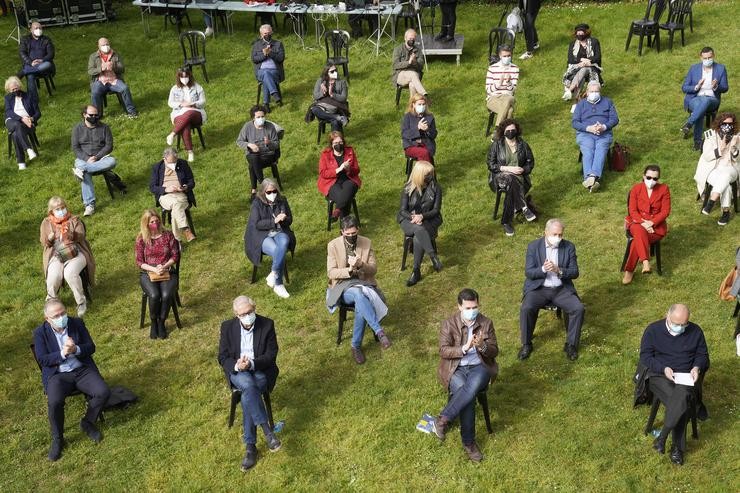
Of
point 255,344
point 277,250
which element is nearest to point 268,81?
point 277,250

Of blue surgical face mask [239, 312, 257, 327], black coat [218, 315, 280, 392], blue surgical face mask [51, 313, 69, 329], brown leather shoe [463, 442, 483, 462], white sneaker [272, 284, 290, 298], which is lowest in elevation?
white sneaker [272, 284, 290, 298]

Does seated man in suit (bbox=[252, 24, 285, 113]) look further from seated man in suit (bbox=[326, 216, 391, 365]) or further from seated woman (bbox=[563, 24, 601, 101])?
seated man in suit (bbox=[326, 216, 391, 365])

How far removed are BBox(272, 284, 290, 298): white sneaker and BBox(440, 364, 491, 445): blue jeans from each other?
11.9 feet

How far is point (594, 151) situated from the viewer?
14891mm

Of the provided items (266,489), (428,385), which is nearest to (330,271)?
(428,385)

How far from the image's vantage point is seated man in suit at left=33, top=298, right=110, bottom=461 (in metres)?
9.83

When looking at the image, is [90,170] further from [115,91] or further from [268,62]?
[268,62]

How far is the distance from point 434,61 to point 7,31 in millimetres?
11327

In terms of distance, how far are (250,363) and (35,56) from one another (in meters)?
12.5

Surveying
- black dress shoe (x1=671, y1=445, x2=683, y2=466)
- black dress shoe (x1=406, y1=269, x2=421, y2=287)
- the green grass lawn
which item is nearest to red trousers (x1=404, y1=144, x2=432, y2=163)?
the green grass lawn

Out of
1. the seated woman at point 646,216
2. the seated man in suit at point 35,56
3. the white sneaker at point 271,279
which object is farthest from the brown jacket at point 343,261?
the seated man in suit at point 35,56

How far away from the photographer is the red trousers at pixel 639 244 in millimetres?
12219

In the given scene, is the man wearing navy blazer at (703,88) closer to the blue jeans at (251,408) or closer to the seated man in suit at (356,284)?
the seated man in suit at (356,284)

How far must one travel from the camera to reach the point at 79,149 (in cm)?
1535
